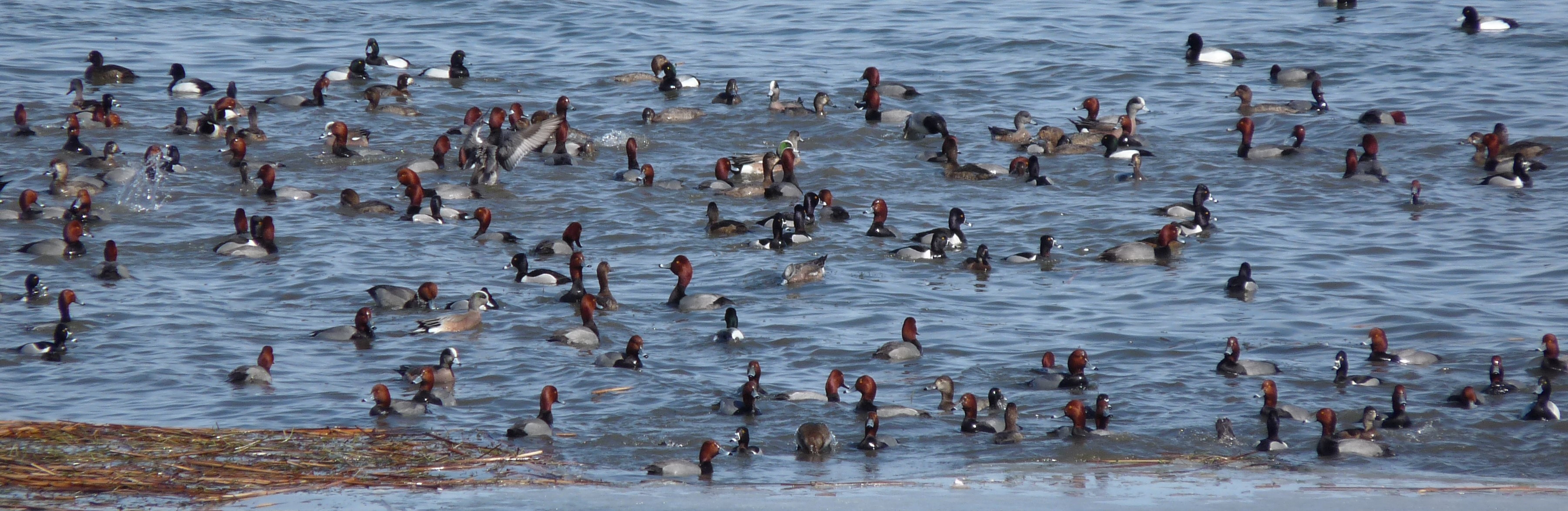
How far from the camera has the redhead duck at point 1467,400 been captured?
42.2 feet

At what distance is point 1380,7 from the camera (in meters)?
34.8

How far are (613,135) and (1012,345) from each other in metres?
10.7

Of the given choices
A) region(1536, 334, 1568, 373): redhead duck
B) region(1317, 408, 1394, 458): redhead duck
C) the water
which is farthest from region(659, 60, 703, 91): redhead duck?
region(1317, 408, 1394, 458): redhead duck

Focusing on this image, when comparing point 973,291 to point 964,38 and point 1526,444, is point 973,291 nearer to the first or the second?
point 1526,444

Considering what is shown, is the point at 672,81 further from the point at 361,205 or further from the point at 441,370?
the point at 441,370

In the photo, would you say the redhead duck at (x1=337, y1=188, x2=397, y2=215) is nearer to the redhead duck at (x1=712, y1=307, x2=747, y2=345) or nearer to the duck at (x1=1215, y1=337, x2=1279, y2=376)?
the redhead duck at (x1=712, y1=307, x2=747, y2=345)

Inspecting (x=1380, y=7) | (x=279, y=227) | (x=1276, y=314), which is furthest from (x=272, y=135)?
(x=1380, y=7)

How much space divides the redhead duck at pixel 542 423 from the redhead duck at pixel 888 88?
49.2 ft

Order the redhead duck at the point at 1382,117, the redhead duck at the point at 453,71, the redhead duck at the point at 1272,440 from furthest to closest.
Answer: the redhead duck at the point at 453,71 → the redhead duck at the point at 1382,117 → the redhead duck at the point at 1272,440

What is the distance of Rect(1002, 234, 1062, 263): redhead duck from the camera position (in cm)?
1822

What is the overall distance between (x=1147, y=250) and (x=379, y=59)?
1628cm

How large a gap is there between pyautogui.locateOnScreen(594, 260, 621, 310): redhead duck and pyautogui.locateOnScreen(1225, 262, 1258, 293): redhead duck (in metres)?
6.63

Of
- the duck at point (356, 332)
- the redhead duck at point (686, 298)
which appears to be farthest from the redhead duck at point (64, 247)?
the redhead duck at point (686, 298)

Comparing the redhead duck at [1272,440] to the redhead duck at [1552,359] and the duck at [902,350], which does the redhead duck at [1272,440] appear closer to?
the redhead duck at [1552,359]
